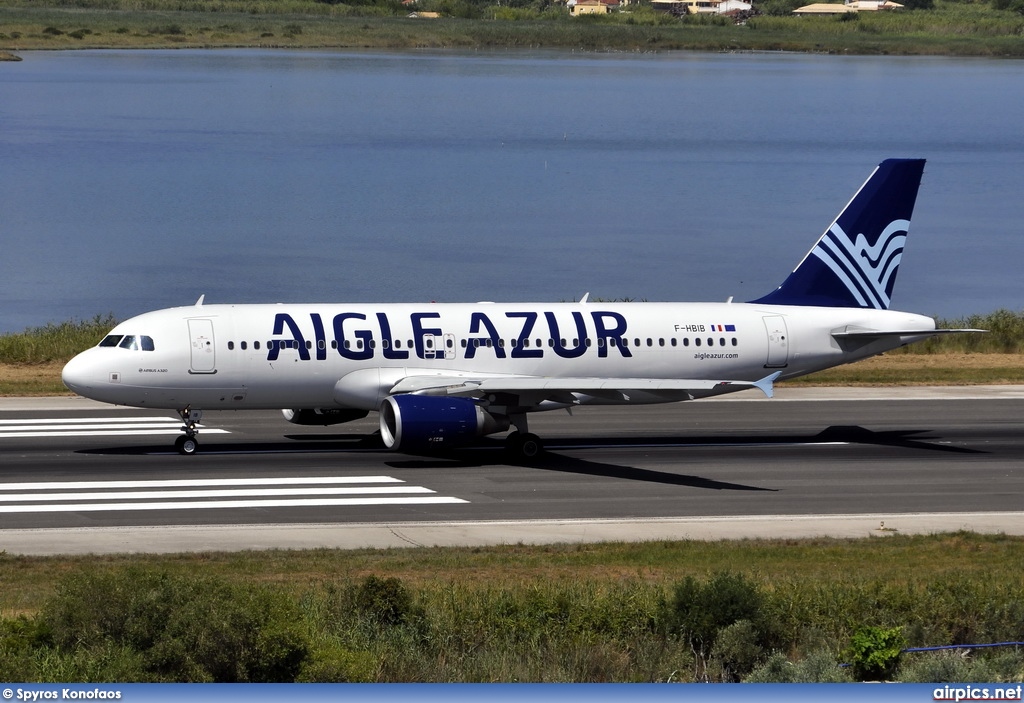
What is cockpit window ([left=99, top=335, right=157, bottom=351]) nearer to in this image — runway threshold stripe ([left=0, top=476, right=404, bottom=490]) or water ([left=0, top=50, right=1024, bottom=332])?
runway threshold stripe ([left=0, top=476, right=404, bottom=490])

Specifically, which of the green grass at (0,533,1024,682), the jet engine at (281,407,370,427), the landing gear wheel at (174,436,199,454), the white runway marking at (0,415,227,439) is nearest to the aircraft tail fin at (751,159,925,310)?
the jet engine at (281,407,370,427)

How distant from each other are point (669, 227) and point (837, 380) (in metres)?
49.9

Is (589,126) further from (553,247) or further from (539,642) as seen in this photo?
(539,642)

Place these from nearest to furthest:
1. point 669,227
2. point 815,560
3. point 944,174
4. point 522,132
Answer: point 815,560 < point 669,227 < point 944,174 < point 522,132

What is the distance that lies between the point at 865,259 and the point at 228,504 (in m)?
20.7

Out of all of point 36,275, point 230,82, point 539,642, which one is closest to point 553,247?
point 36,275

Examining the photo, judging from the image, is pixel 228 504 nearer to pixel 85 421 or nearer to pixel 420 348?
pixel 420 348

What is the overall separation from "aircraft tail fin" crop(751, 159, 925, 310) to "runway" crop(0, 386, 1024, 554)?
394 cm

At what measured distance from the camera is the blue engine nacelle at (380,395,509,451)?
35.7 metres

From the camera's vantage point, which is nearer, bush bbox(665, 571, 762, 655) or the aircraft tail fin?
bush bbox(665, 571, 762, 655)

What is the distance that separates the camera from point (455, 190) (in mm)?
113875

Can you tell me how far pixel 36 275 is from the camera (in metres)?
80.6

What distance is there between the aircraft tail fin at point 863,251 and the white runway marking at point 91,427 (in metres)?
17.2

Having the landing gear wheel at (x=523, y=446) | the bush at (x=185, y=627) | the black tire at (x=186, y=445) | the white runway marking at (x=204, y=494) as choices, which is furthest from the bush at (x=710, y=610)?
the black tire at (x=186, y=445)
